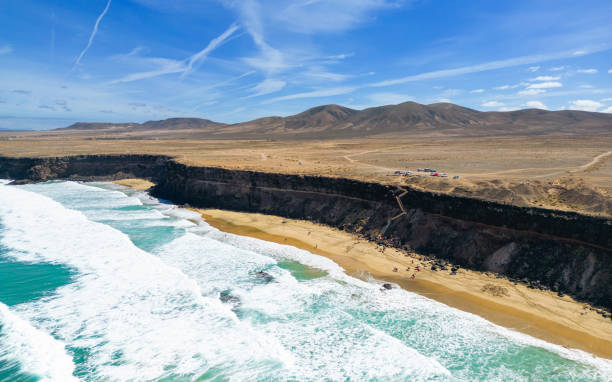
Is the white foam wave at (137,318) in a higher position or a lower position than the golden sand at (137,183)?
lower

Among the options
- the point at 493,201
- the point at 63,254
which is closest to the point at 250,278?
the point at 63,254

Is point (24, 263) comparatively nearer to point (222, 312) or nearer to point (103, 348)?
point (103, 348)

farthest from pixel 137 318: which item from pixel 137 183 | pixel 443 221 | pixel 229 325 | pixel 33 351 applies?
pixel 137 183

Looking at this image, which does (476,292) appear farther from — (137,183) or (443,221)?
(137,183)

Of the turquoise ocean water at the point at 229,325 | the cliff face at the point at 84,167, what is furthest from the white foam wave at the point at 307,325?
the cliff face at the point at 84,167

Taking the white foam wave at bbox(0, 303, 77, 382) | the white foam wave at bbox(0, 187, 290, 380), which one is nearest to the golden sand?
the white foam wave at bbox(0, 187, 290, 380)

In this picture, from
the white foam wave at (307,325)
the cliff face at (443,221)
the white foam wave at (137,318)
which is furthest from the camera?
the cliff face at (443,221)

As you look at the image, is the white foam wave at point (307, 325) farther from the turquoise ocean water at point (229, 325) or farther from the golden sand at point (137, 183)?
the golden sand at point (137, 183)

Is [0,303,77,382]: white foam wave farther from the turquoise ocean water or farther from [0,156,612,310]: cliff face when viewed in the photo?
[0,156,612,310]: cliff face
